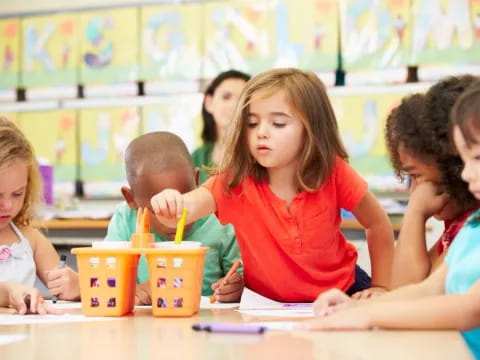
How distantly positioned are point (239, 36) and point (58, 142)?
123 centimetres

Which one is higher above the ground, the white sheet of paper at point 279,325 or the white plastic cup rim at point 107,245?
the white plastic cup rim at point 107,245

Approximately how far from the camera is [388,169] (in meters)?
3.57

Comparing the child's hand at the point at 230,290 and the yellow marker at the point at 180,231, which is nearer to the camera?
the yellow marker at the point at 180,231

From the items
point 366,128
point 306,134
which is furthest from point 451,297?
point 366,128

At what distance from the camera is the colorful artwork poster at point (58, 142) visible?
161 inches

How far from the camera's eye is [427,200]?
4.77 feet

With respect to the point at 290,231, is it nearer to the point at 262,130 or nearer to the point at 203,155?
the point at 262,130

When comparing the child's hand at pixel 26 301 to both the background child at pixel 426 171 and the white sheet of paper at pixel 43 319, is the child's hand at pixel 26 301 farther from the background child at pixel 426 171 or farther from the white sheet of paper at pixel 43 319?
the background child at pixel 426 171

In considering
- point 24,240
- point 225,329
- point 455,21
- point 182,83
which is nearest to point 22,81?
point 182,83

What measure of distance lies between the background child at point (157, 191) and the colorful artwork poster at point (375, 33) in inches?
81.4

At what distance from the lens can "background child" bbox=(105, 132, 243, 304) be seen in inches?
63.1

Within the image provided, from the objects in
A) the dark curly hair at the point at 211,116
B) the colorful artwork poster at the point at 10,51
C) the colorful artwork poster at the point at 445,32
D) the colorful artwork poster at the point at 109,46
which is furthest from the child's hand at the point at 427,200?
the colorful artwork poster at the point at 10,51

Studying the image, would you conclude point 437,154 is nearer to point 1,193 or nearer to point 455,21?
point 1,193

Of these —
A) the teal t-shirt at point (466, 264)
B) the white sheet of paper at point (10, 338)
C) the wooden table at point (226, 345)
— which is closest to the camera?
the wooden table at point (226, 345)
